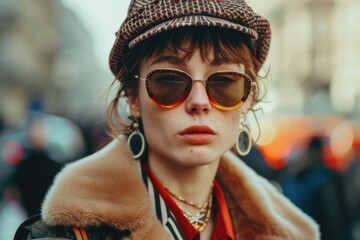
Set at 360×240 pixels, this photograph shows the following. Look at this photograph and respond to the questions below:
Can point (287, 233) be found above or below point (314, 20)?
above

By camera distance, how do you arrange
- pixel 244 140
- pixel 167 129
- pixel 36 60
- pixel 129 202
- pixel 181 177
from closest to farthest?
pixel 129 202, pixel 167 129, pixel 181 177, pixel 244 140, pixel 36 60

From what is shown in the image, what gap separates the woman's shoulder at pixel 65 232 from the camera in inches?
89.0

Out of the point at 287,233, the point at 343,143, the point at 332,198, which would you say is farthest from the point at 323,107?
the point at 287,233

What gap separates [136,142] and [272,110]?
1.68m

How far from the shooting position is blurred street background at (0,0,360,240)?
607 centimetres

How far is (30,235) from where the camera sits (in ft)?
7.50

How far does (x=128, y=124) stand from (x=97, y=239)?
686mm

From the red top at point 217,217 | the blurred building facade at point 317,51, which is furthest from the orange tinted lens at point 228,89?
the blurred building facade at point 317,51

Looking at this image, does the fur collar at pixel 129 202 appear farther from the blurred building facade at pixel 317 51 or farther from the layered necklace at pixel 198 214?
the blurred building facade at pixel 317 51

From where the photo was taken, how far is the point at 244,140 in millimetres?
2975

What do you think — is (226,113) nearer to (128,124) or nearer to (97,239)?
(128,124)

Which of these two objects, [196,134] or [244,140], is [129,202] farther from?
[244,140]

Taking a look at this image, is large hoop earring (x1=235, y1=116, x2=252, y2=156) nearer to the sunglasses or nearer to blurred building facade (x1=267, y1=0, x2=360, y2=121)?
the sunglasses

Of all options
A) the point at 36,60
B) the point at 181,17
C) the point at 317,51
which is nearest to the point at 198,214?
the point at 181,17
